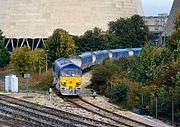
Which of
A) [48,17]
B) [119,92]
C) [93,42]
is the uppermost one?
[48,17]

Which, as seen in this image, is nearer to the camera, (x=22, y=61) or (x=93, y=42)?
(x=22, y=61)

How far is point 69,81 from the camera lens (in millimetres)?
28219

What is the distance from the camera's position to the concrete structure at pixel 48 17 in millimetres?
76500

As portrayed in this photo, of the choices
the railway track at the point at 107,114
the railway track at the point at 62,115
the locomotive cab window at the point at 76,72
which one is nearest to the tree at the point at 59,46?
the locomotive cab window at the point at 76,72

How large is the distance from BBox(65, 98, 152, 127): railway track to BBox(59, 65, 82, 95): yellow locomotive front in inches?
21.1

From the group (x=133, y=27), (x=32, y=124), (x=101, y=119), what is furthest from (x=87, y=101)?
(x=133, y=27)

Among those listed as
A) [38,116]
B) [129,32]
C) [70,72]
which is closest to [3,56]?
[129,32]

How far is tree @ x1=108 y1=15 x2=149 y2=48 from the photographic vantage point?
67812 millimetres

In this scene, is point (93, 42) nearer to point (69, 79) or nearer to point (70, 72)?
point (70, 72)

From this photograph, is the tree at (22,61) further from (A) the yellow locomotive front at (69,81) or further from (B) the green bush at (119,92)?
(B) the green bush at (119,92)

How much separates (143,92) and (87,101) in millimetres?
3487

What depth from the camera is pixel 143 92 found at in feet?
85.6

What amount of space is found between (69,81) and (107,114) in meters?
5.82

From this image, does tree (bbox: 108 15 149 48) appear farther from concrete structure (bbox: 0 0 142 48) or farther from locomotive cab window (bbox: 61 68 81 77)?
locomotive cab window (bbox: 61 68 81 77)
